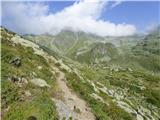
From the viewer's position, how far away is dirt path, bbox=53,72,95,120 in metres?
34.6

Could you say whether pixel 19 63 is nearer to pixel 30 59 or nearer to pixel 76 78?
pixel 30 59

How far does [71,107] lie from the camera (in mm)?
37094

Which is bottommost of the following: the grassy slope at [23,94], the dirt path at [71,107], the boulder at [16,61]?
the dirt path at [71,107]

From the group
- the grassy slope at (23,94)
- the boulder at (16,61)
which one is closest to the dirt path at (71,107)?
the grassy slope at (23,94)

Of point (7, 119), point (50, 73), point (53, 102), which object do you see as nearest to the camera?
point (7, 119)

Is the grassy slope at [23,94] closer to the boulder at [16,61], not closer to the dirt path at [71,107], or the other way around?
the boulder at [16,61]

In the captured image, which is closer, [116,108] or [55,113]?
[55,113]

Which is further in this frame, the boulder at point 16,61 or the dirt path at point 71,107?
the boulder at point 16,61

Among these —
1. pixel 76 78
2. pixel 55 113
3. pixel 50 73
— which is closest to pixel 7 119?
pixel 55 113

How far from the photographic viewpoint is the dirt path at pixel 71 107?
1361 inches

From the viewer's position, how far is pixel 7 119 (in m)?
30.3

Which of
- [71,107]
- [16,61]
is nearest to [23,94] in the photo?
[71,107]

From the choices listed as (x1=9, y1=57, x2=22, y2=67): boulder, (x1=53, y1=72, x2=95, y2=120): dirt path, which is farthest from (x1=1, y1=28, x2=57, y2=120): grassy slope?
(x1=53, y1=72, x2=95, y2=120): dirt path

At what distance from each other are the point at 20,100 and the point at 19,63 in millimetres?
11147
